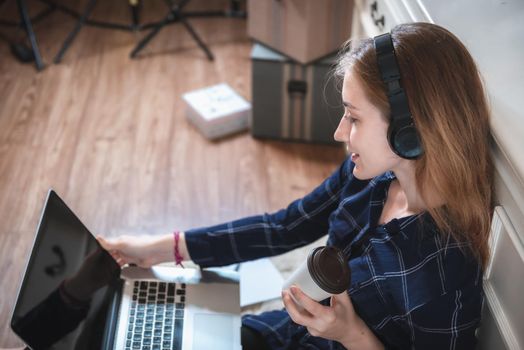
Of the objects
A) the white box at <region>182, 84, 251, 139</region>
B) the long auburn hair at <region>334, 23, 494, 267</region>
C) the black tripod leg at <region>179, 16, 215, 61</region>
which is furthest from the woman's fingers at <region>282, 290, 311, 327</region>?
the black tripod leg at <region>179, 16, 215, 61</region>

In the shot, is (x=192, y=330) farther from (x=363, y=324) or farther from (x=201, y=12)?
(x=201, y=12)

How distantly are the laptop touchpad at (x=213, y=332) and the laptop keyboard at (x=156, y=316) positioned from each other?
0.03m

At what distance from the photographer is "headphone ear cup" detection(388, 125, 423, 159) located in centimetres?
93

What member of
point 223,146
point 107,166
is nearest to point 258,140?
point 223,146

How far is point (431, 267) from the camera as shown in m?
0.99

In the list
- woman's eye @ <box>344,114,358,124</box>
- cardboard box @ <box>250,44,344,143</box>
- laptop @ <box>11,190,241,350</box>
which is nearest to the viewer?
woman's eye @ <box>344,114,358,124</box>

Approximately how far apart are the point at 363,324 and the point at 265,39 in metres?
1.51

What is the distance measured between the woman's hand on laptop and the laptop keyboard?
50mm

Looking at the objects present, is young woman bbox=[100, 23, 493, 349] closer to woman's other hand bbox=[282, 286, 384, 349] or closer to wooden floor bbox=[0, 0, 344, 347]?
woman's other hand bbox=[282, 286, 384, 349]

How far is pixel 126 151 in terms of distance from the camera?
2412mm

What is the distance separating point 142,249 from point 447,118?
27.6 inches

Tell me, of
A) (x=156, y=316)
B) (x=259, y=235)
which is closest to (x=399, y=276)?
(x=259, y=235)

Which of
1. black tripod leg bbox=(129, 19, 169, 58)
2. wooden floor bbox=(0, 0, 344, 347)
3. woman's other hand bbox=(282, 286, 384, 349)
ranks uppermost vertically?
woman's other hand bbox=(282, 286, 384, 349)

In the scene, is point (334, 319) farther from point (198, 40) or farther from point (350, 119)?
point (198, 40)
